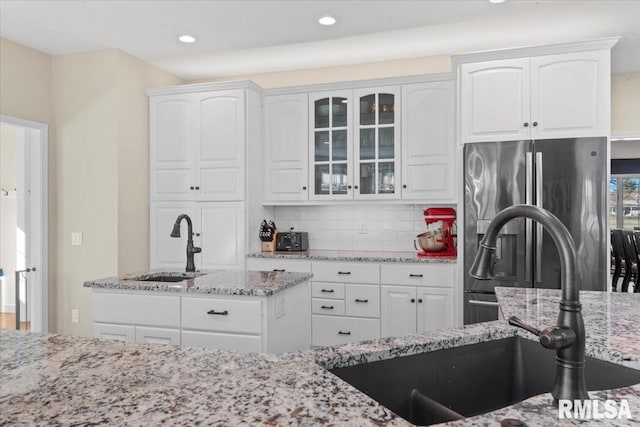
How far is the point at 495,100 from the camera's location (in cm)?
332

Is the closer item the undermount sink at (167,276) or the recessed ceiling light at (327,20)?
the undermount sink at (167,276)

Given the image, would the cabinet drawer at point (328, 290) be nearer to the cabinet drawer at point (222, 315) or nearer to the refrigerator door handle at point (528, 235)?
the refrigerator door handle at point (528, 235)

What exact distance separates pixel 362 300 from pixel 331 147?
1.43 meters

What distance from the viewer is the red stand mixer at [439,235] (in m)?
3.77

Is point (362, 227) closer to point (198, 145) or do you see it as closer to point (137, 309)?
point (198, 145)

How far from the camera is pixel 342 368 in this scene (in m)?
1.06

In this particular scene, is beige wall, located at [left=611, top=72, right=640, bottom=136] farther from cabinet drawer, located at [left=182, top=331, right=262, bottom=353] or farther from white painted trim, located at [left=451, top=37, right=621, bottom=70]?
cabinet drawer, located at [left=182, top=331, right=262, bottom=353]

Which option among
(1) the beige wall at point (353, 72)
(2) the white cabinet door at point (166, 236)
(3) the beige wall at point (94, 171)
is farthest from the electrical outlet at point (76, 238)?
(1) the beige wall at point (353, 72)

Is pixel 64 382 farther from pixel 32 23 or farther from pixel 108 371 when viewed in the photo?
pixel 32 23

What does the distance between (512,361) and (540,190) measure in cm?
216

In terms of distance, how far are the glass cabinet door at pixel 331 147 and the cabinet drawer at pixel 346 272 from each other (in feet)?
2.18

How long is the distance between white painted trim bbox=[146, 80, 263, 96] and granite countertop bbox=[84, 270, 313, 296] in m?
1.99

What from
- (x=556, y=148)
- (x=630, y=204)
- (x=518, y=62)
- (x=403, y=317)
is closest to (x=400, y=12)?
(x=518, y=62)

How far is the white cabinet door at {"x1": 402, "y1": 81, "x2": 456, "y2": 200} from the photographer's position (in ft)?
12.2
